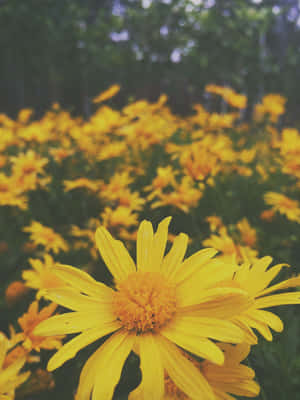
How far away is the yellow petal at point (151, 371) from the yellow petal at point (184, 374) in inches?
0.7

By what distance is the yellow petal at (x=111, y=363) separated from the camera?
0.43 meters

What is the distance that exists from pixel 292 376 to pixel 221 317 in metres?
0.52

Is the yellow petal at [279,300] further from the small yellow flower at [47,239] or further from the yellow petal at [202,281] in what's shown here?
the small yellow flower at [47,239]

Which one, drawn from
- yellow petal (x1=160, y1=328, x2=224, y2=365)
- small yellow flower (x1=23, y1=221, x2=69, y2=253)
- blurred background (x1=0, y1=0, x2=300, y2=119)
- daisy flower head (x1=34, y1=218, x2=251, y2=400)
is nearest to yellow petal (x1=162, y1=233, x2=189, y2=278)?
daisy flower head (x1=34, y1=218, x2=251, y2=400)

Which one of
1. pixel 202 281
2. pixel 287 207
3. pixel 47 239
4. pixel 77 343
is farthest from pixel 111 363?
pixel 287 207

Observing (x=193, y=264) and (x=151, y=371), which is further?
(x=193, y=264)

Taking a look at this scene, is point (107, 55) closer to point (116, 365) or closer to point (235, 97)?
point (235, 97)

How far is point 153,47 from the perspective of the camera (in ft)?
21.9

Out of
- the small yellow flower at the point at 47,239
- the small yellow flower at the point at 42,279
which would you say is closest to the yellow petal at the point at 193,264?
the small yellow flower at the point at 42,279

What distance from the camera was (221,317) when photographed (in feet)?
1.52

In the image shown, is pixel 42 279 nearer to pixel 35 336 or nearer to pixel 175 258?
pixel 35 336

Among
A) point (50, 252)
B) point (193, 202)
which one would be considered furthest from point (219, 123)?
point (50, 252)

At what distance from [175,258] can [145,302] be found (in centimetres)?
10

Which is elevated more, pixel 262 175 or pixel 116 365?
pixel 262 175
